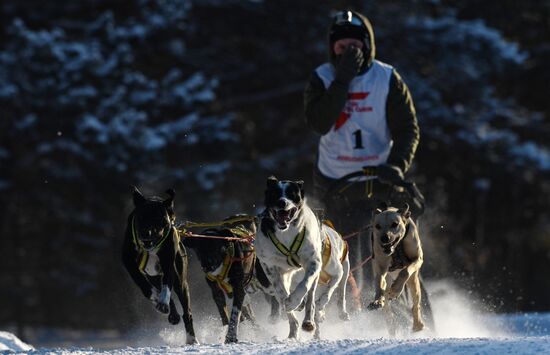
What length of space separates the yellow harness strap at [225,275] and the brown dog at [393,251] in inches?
31.3

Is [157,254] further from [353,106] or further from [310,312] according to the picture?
[353,106]

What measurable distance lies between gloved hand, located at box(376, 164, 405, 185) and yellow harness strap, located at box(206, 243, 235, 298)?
1.14 metres

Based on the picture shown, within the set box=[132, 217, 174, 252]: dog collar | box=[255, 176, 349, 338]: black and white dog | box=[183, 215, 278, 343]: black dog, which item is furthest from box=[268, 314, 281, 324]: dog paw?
box=[132, 217, 174, 252]: dog collar

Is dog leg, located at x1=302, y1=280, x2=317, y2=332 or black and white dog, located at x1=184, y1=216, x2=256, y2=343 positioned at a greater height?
black and white dog, located at x1=184, y1=216, x2=256, y2=343

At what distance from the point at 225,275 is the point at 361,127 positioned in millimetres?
1516

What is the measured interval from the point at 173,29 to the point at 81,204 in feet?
11.3

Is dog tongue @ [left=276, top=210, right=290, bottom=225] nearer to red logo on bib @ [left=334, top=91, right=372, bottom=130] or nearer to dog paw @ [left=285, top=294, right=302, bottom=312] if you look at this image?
dog paw @ [left=285, top=294, right=302, bottom=312]

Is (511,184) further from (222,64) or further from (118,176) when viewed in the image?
(118,176)

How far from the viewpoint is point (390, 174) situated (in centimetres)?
738

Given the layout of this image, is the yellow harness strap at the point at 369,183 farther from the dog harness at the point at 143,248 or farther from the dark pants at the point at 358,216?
the dog harness at the point at 143,248

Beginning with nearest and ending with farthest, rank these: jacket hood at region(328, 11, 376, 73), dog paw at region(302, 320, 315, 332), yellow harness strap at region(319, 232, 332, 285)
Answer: dog paw at region(302, 320, 315, 332) → yellow harness strap at region(319, 232, 332, 285) → jacket hood at region(328, 11, 376, 73)

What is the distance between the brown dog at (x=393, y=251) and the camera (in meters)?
6.67

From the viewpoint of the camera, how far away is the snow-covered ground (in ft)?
18.4

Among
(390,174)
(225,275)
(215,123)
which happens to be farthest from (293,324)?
(215,123)
